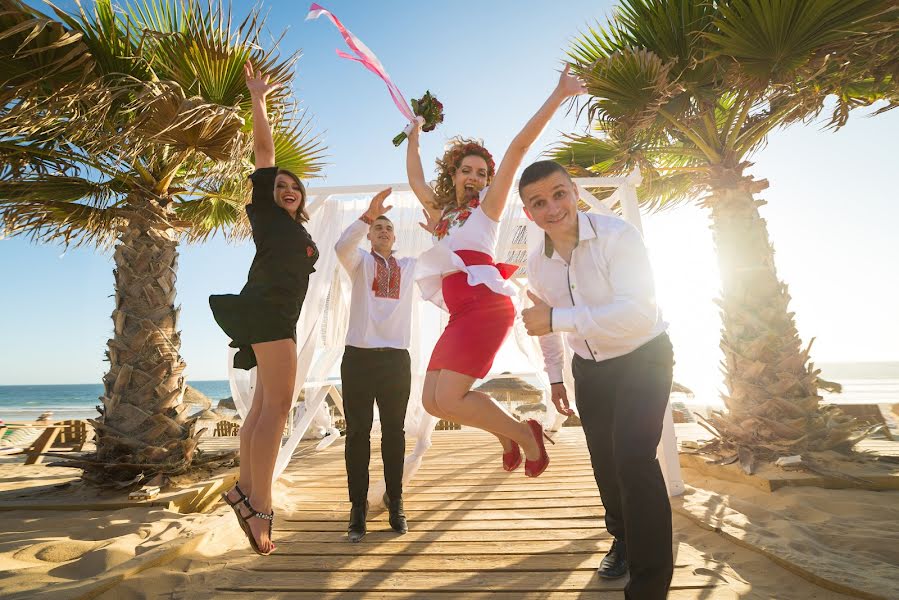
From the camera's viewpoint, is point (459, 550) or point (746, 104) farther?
point (746, 104)

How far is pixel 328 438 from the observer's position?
651cm

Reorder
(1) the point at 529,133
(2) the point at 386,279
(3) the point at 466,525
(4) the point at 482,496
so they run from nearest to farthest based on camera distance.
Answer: (1) the point at 529,133 → (3) the point at 466,525 → (2) the point at 386,279 → (4) the point at 482,496

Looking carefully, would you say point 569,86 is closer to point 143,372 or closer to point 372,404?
point 372,404

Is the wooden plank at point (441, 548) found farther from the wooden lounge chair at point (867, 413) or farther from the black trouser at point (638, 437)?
the wooden lounge chair at point (867, 413)

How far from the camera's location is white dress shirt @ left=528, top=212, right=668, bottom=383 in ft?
5.37

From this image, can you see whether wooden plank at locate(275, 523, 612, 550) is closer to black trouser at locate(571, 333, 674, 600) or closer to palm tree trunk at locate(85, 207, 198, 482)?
black trouser at locate(571, 333, 674, 600)

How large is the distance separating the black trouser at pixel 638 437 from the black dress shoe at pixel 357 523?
1.59 meters

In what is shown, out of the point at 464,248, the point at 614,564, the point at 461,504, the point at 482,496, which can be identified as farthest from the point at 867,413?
the point at 464,248

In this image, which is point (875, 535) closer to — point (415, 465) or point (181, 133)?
point (415, 465)

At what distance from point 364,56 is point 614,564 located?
10.1ft

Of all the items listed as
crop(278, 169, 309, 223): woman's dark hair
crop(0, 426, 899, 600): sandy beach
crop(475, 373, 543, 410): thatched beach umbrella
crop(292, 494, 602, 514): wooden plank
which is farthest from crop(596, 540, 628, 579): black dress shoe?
crop(475, 373, 543, 410): thatched beach umbrella

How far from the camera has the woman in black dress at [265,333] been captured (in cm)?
196

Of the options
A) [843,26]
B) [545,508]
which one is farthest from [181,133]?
[843,26]

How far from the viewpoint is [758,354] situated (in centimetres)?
427
